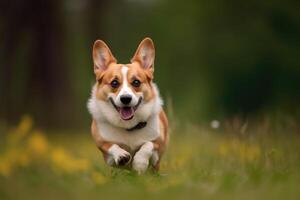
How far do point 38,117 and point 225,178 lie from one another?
1524cm

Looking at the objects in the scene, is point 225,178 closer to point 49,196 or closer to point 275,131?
point 49,196

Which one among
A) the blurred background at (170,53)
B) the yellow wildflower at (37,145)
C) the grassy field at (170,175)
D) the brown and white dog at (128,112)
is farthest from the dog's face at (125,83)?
the blurred background at (170,53)

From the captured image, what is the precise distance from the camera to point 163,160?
9547mm

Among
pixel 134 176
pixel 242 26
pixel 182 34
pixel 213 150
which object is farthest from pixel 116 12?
pixel 134 176

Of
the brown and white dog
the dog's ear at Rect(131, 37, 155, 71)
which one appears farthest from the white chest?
the dog's ear at Rect(131, 37, 155, 71)

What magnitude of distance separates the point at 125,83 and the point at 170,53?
2812 cm

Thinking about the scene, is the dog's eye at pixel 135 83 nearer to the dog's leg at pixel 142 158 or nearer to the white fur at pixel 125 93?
the white fur at pixel 125 93

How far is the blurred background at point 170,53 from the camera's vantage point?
23578 mm

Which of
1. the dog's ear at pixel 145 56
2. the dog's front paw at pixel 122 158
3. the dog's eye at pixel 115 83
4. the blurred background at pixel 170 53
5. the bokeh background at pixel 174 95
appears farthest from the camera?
the blurred background at pixel 170 53

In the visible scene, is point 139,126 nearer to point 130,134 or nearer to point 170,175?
point 130,134

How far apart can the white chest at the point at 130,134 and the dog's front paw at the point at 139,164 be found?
0.25 metres

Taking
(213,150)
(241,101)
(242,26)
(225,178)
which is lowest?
(241,101)

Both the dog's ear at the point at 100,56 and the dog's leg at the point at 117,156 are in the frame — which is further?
the dog's ear at the point at 100,56

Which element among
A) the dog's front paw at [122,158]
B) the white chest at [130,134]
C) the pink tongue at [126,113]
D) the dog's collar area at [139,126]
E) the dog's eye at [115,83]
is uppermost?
the dog's eye at [115,83]
